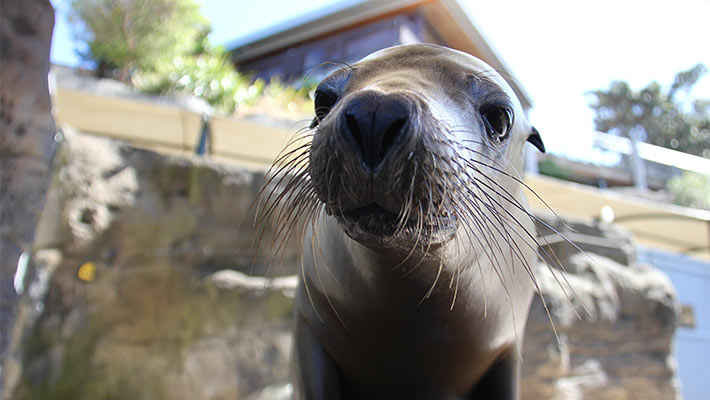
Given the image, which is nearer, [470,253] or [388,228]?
[388,228]

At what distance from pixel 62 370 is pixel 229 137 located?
311 centimetres

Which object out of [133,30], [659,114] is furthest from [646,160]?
[133,30]

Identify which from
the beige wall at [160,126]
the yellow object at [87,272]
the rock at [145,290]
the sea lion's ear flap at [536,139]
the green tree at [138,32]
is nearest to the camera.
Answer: the sea lion's ear flap at [536,139]

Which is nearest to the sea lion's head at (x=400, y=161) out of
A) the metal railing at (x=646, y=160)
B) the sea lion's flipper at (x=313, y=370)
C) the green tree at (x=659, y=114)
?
the sea lion's flipper at (x=313, y=370)

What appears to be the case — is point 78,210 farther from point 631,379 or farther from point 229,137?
point 631,379

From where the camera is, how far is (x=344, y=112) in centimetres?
114

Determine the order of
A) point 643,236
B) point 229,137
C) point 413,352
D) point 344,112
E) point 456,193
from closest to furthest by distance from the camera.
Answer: point 344,112 → point 456,193 → point 413,352 → point 229,137 → point 643,236

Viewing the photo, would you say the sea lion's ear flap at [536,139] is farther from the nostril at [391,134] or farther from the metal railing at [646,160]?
the metal railing at [646,160]

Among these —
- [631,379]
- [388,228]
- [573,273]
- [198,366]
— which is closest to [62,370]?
[198,366]

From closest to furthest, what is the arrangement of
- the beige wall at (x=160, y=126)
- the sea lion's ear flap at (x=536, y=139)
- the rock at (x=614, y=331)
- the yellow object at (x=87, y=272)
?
the sea lion's ear flap at (x=536, y=139), the yellow object at (x=87, y=272), the rock at (x=614, y=331), the beige wall at (x=160, y=126)

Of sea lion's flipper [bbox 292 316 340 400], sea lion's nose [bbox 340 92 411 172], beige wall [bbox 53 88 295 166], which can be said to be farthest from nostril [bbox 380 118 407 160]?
beige wall [bbox 53 88 295 166]

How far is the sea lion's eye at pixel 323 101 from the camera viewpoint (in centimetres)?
157

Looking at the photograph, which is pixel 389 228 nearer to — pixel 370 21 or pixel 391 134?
pixel 391 134

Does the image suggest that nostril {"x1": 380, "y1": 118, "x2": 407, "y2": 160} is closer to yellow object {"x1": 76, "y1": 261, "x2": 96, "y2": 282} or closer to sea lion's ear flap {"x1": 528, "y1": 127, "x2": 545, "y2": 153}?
sea lion's ear flap {"x1": 528, "y1": 127, "x2": 545, "y2": 153}
